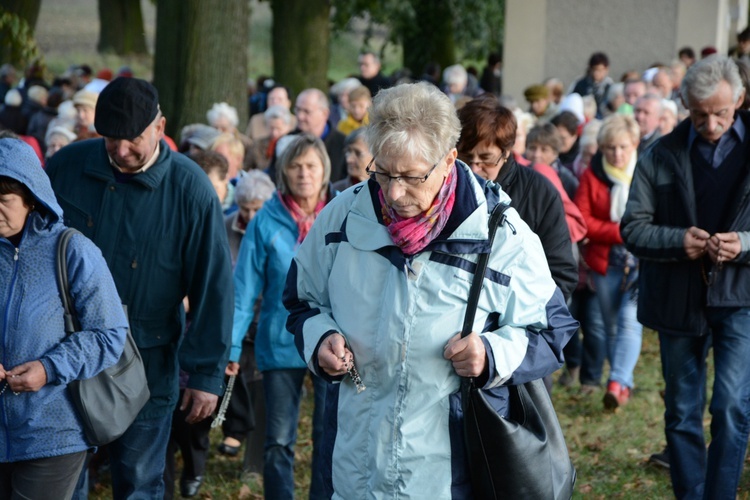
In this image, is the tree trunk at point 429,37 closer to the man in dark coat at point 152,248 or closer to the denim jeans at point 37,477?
the man in dark coat at point 152,248

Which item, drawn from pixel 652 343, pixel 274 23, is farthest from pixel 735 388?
pixel 274 23

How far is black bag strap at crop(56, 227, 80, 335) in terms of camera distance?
4.31 metres

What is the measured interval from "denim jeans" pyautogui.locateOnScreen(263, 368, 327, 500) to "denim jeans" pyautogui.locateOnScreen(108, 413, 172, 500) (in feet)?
3.06

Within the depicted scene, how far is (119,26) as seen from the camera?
35.0 m

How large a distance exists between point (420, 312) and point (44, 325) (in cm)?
156

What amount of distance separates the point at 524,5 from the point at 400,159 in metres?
18.9

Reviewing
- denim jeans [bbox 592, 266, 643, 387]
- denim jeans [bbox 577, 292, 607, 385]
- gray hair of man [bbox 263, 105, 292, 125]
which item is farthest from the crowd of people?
gray hair of man [bbox 263, 105, 292, 125]

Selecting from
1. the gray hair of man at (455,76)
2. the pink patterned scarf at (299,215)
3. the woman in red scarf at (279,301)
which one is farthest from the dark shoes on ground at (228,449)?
the gray hair of man at (455,76)

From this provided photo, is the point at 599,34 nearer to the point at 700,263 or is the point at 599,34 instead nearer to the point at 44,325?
the point at 700,263

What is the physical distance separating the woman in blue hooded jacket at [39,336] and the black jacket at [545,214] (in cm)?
198

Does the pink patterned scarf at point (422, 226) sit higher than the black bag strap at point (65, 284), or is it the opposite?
the pink patterned scarf at point (422, 226)

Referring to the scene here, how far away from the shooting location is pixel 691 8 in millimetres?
20688

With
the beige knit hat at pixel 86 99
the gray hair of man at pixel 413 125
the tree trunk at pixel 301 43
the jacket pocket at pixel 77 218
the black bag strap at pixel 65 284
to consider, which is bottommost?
the black bag strap at pixel 65 284

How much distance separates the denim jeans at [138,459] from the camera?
5.05m
